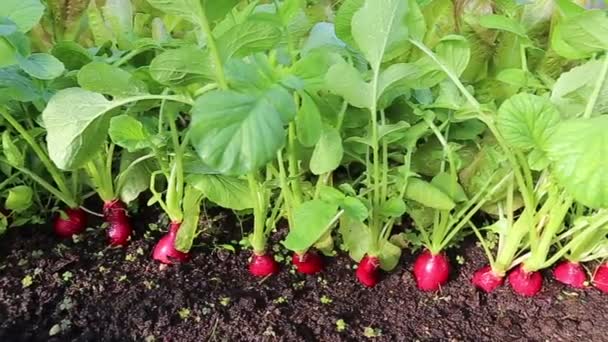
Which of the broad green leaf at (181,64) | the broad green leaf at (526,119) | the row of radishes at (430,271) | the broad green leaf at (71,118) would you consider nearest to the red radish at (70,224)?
the row of radishes at (430,271)

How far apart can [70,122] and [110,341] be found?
0.88 feet

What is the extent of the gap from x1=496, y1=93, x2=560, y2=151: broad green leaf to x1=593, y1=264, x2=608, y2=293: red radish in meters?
0.28

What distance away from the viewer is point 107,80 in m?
0.72

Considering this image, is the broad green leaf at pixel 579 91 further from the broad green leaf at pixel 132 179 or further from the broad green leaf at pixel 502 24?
the broad green leaf at pixel 132 179

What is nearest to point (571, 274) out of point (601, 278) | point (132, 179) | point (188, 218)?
point (601, 278)

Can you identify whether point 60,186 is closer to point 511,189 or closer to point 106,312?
point 106,312

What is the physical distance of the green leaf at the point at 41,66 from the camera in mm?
722

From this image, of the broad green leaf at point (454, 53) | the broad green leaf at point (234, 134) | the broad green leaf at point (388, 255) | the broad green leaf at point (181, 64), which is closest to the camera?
the broad green leaf at point (234, 134)

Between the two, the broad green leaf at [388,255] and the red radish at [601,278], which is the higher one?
the broad green leaf at [388,255]

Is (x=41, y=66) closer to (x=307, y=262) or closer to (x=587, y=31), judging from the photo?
(x=307, y=262)

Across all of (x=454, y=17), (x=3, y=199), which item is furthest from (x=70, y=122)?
(x=454, y=17)

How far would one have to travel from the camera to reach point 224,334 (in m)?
0.81

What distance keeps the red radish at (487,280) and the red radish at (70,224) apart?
0.56 meters

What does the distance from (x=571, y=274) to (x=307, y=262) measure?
13.7 inches
